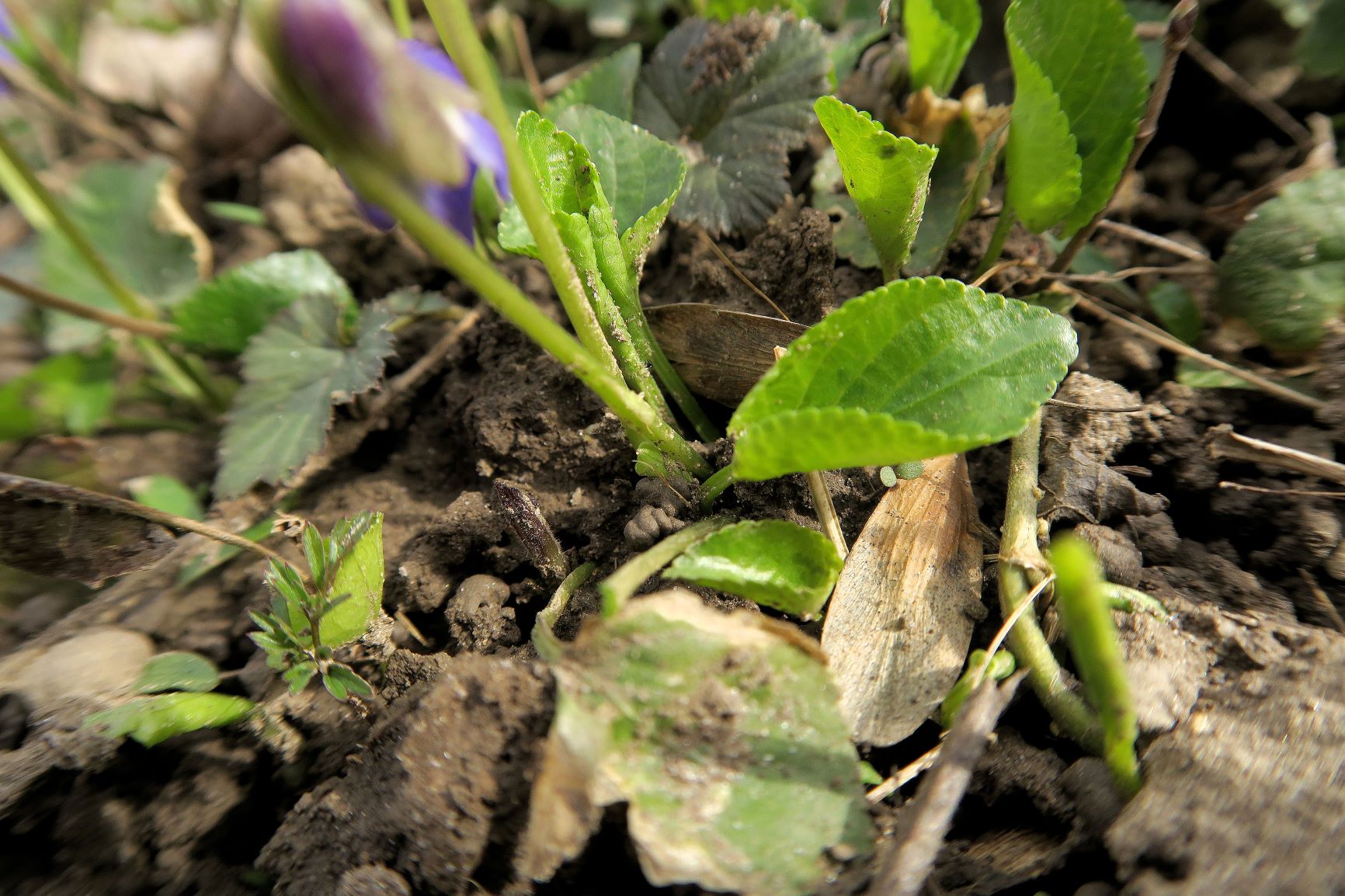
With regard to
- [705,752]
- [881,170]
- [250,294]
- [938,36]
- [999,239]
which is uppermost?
[938,36]

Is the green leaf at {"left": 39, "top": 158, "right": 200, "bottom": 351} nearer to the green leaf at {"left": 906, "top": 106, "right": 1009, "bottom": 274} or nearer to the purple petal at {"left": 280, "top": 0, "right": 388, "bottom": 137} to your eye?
the purple petal at {"left": 280, "top": 0, "right": 388, "bottom": 137}

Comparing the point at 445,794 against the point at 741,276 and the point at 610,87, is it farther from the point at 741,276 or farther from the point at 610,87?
the point at 610,87

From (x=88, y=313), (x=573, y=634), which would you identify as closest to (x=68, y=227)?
(x=88, y=313)

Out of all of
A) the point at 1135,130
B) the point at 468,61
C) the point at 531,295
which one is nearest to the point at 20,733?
the point at 531,295

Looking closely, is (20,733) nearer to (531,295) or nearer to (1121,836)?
(531,295)

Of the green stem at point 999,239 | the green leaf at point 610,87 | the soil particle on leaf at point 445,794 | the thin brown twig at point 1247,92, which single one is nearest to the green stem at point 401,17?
the green leaf at point 610,87
